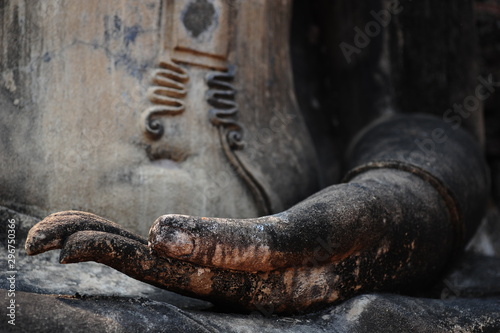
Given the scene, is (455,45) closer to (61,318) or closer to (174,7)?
(174,7)

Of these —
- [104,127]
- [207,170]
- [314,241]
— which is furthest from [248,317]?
[104,127]

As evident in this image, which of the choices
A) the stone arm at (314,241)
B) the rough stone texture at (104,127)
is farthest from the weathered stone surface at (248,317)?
the rough stone texture at (104,127)

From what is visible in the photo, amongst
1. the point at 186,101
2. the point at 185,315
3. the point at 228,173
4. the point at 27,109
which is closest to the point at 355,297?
the point at 185,315

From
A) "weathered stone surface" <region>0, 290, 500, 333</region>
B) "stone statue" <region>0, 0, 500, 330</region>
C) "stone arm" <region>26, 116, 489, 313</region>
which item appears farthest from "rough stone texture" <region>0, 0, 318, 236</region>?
"weathered stone surface" <region>0, 290, 500, 333</region>

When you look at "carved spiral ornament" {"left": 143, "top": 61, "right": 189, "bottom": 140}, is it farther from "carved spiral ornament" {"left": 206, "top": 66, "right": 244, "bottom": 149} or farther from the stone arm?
the stone arm

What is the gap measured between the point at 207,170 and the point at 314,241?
0.57 metres

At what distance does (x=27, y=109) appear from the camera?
199 cm

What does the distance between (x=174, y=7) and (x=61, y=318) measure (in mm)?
1124

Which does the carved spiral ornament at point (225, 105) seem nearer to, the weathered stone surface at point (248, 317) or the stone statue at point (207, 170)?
the stone statue at point (207, 170)

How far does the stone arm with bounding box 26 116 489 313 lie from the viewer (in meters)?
1.51

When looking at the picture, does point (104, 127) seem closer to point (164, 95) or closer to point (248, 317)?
point (164, 95)

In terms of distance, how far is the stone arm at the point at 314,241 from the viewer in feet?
4.96

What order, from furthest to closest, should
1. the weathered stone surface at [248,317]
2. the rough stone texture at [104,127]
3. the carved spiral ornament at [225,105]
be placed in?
the carved spiral ornament at [225,105] → the rough stone texture at [104,127] → the weathered stone surface at [248,317]

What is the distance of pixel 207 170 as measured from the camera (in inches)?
84.8
